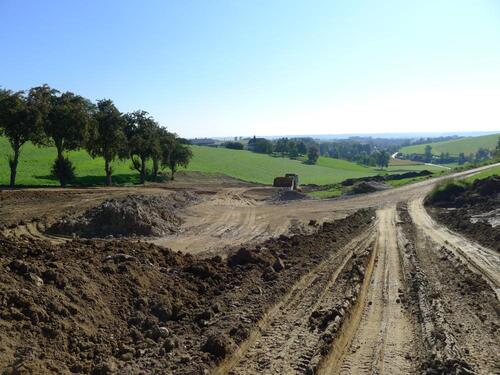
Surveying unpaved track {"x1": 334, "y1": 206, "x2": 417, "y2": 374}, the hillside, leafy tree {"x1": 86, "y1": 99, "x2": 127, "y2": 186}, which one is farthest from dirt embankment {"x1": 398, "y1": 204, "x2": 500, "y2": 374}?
the hillside

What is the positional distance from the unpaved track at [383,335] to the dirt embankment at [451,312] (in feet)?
1.07

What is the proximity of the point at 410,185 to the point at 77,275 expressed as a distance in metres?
47.2

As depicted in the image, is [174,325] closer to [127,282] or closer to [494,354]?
[127,282]

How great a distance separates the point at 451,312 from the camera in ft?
36.3

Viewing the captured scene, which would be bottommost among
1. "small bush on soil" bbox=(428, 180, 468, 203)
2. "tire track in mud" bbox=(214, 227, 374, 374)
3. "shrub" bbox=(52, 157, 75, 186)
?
"tire track in mud" bbox=(214, 227, 374, 374)

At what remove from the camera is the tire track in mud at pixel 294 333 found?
26.5 feet

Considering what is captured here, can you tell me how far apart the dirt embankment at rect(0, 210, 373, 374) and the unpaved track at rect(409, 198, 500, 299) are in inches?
268

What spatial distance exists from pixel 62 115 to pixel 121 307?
106 ft

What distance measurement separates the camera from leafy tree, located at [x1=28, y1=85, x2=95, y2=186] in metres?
36.2

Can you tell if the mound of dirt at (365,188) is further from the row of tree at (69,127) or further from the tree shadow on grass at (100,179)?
the tree shadow on grass at (100,179)

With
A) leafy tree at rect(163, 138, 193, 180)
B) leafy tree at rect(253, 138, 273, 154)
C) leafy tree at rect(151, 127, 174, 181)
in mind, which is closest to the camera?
leafy tree at rect(151, 127, 174, 181)

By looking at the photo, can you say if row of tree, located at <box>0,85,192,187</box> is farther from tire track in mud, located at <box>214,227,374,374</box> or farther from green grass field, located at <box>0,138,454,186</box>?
tire track in mud, located at <box>214,227,374,374</box>

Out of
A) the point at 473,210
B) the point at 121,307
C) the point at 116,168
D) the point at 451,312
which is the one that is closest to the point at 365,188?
the point at 473,210

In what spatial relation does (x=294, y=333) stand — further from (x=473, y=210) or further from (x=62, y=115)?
(x=62, y=115)
